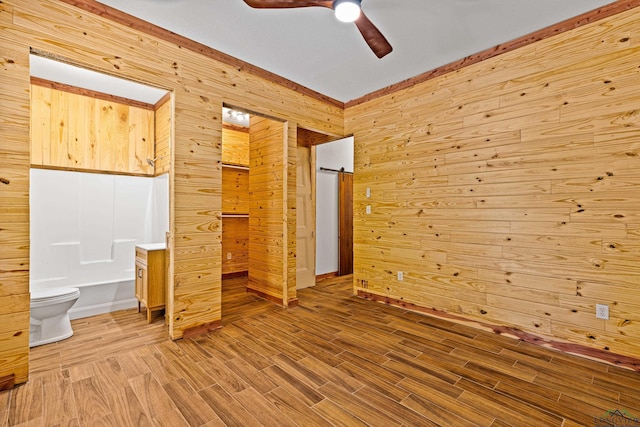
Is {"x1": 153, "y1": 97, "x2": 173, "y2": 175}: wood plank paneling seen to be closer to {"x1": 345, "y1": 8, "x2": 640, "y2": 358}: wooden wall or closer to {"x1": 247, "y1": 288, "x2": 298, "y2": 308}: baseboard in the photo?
{"x1": 247, "y1": 288, "x2": 298, "y2": 308}: baseboard

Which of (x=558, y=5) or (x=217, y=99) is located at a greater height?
(x=558, y=5)

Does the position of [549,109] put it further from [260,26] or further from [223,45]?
[223,45]

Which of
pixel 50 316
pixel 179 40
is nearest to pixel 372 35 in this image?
pixel 179 40

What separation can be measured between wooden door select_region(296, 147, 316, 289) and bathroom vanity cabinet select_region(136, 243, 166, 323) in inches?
75.1

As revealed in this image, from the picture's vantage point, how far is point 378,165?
12.9 ft

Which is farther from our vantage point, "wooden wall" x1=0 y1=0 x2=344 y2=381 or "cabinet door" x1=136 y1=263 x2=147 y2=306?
"cabinet door" x1=136 y1=263 x2=147 y2=306

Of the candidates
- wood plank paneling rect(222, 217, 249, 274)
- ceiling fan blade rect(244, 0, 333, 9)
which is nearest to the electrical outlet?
ceiling fan blade rect(244, 0, 333, 9)

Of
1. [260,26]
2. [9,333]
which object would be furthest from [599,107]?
[9,333]

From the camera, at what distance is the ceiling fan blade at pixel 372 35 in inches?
76.0

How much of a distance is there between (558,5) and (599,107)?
88 centimetres

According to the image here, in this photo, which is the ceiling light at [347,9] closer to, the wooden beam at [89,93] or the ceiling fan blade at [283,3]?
the ceiling fan blade at [283,3]

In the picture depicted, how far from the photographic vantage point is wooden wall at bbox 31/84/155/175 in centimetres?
328

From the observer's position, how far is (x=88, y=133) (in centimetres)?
358

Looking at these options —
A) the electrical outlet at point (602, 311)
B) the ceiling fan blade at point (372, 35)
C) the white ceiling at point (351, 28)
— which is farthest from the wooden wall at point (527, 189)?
the ceiling fan blade at point (372, 35)
